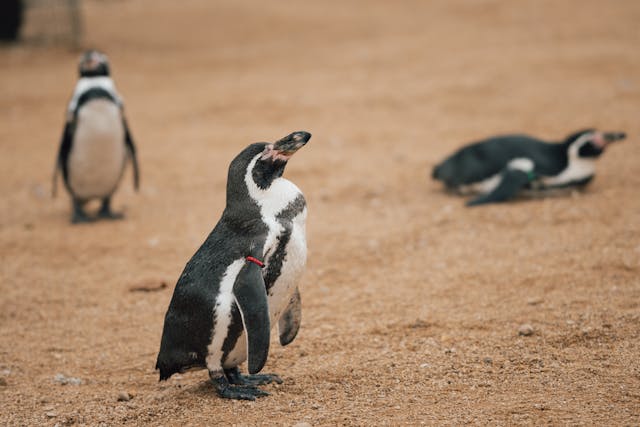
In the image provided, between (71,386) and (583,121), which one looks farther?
(583,121)

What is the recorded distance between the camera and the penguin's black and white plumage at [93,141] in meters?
7.34

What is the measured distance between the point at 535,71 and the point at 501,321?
839 cm

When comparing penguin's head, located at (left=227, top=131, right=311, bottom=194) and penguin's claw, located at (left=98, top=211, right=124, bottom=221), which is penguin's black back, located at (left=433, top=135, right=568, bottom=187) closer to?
penguin's claw, located at (left=98, top=211, right=124, bottom=221)

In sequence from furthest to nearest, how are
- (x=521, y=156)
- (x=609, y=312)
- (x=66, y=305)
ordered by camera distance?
(x=521, y=156) → (x=66, y=305) → (x=609, y=312)

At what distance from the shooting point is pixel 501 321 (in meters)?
4.36

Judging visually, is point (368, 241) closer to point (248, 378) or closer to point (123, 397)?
point (248, 378)

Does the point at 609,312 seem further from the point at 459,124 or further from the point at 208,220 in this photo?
the point at 459,124

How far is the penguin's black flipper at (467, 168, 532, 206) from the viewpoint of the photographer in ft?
22.3

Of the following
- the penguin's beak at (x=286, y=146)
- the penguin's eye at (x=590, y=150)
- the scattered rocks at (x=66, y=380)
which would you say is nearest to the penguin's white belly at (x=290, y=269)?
the penguin's beak at (x=286, y=146)

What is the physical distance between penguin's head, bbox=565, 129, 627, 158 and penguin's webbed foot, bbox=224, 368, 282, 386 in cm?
419

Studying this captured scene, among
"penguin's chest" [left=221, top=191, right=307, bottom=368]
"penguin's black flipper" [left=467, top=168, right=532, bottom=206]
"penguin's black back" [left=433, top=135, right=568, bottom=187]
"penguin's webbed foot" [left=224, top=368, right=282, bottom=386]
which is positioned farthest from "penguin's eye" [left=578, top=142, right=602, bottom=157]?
"penguin's webbed foot" [left=224, top=368, right=282, bottom=386]

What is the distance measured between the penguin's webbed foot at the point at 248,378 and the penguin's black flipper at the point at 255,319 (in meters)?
0.51

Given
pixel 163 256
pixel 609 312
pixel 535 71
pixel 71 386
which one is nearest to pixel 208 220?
pixel 163 256

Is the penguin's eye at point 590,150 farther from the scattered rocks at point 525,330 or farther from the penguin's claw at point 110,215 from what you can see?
the penguin's claw at point 110,215
